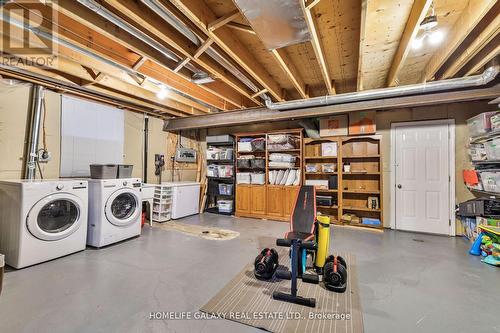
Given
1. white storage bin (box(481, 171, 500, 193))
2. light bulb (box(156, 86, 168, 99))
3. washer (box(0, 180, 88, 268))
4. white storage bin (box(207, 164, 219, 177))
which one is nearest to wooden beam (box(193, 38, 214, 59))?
light bulb (box(156, 86, 168, 99))

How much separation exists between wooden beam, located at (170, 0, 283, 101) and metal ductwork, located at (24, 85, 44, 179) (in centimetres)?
307

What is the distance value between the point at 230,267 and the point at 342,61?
3.00 meters

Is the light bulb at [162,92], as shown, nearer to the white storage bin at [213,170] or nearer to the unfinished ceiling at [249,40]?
the unfinished ceiling at [249,40]

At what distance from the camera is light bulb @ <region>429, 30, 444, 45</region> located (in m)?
2.25

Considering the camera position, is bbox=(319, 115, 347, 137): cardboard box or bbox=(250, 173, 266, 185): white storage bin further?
bbox=(250, 173, 266, 185): white storage bin

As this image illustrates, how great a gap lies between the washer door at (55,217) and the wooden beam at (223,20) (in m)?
2.74

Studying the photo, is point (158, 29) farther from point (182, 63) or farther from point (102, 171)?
point (102, 171)

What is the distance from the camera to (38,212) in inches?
105

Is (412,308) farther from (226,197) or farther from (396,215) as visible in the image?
(226,197)

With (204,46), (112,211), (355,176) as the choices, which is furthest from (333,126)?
(112,211)

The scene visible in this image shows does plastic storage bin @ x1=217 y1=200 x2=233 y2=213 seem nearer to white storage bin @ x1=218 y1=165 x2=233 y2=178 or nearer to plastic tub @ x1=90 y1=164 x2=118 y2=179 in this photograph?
white storage bin @ x1=218 y1=165 x2=233 y2=178

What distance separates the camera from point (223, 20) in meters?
1.98

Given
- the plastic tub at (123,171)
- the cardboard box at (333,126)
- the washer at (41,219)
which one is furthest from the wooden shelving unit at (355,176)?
the washer at (41,219)

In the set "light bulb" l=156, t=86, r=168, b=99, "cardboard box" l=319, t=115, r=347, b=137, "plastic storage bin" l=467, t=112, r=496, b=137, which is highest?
"light bulb" l=156, t=86, r=168, b=99
